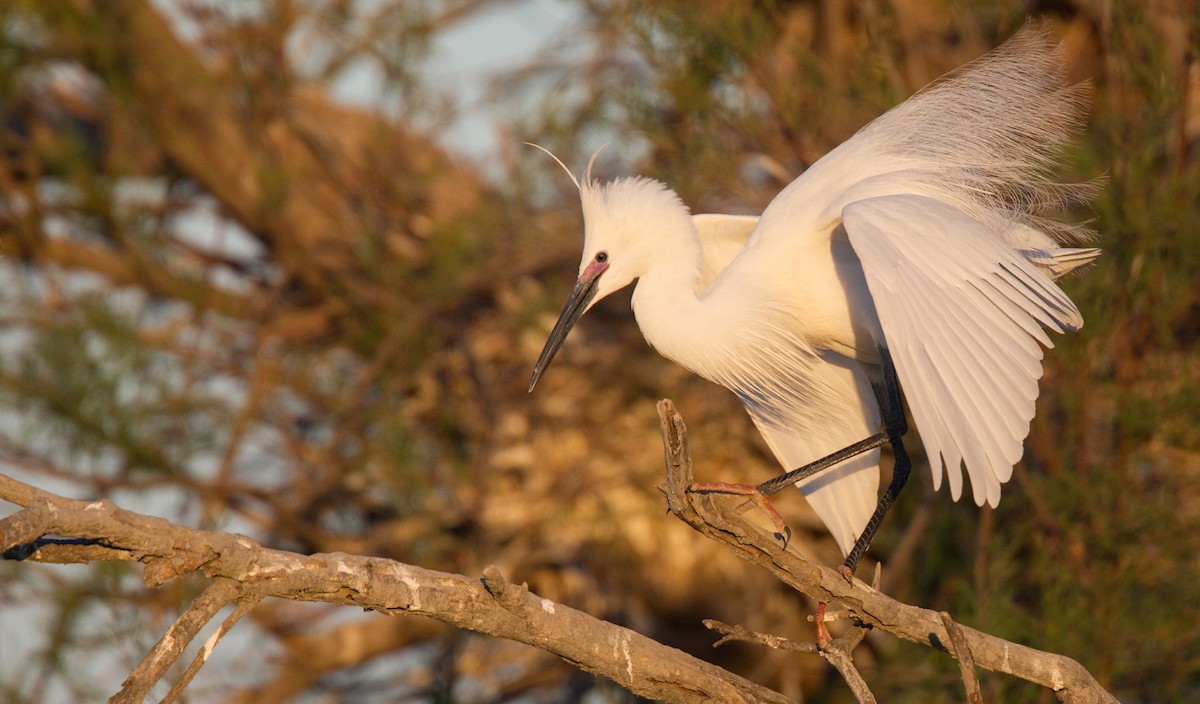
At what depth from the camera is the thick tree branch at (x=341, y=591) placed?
118cm

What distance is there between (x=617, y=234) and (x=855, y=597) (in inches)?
34.6

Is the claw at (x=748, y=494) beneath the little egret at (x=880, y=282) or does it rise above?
beneath

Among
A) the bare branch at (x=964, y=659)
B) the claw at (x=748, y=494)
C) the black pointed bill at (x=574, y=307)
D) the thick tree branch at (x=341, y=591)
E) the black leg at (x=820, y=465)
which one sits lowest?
the bare branch at (x=964, y=659)

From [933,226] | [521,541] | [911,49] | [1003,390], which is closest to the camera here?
[1003,390]

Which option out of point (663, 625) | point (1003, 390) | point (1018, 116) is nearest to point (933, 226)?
point (1003, 390)

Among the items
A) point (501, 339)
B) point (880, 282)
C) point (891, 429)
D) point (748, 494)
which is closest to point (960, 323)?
point (880, 282)

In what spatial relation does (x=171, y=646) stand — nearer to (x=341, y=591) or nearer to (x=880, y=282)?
(x=341, y=591)

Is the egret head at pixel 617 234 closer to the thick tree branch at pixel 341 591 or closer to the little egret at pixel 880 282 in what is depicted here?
the little egret at pixel 880 282

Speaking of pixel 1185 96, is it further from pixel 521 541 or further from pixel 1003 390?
pixel 521 541

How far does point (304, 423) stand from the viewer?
4.17 m

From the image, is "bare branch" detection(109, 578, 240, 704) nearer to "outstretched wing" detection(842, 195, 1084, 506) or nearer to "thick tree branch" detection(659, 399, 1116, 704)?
"thick tree branch" detection(659, 399, 1116, 704)

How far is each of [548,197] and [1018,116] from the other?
206 cm

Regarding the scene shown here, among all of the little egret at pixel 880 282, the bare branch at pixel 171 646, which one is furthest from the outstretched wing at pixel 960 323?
the bare branch at pixel 171 646

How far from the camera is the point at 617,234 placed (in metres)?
2.31
